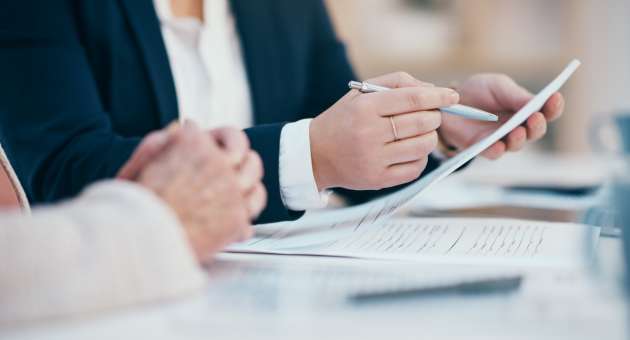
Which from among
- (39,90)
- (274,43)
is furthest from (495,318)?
(274,43)

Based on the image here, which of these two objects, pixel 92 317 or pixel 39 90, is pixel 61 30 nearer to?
pixel 39 90

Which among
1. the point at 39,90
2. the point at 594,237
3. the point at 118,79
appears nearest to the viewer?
the point at 594,237

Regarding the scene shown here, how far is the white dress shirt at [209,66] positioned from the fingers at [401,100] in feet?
1.21

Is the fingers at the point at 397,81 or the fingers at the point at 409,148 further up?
the fingers at the point at 397,81

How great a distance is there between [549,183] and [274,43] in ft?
1.62

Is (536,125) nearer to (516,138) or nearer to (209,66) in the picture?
(516,138)

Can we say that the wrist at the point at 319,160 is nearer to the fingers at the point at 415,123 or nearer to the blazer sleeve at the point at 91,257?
the fingers at the point at 415,123

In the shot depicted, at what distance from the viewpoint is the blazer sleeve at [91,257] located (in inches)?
14.3

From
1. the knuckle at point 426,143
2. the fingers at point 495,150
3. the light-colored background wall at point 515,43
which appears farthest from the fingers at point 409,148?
the light-colored background wall at point 515,43

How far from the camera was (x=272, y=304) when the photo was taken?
0.40 metres

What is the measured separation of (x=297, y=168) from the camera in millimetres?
650

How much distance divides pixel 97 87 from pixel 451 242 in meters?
0.47

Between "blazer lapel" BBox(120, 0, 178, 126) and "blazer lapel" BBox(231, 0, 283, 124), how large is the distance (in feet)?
0.54

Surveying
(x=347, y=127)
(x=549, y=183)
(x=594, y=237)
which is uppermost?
(x=347, y=127)
